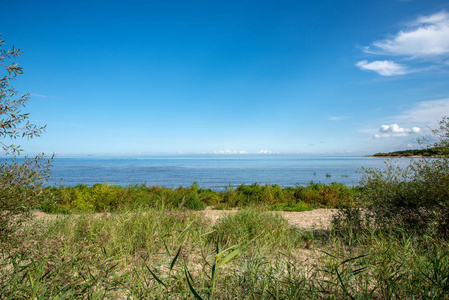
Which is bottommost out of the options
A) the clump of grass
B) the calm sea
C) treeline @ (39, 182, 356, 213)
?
the calm sea

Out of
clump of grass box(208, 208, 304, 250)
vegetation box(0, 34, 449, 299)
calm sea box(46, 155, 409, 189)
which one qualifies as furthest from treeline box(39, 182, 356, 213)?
vegetation box(0, 34, 449, 299)

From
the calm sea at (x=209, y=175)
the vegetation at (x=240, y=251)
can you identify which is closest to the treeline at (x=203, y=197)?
the calm sea at (x=209, y=175)

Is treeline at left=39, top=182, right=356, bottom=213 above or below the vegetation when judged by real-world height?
below

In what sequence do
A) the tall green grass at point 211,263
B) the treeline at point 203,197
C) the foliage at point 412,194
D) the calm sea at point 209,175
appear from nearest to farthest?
the tall green grass at point 211,263 < the foliage at point 412,194 < the treeline at point 203,197 < the calm sea at point 209,175

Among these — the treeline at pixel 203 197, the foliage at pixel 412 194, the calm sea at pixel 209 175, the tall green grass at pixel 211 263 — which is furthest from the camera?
the calm sea at pixel 209 175

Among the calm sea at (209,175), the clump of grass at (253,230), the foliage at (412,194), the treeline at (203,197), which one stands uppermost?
the foliage at (412,194)

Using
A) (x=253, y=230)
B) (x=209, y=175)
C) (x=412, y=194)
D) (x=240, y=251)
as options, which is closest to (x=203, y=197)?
(x=253, y=230)

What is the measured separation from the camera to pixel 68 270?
3.05 metres

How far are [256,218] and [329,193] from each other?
8.77 meters

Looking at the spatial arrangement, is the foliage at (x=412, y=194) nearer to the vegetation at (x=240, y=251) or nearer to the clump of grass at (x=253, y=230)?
the vegetation at (x=240, y=251)

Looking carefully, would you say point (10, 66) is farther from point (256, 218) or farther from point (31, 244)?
point (256, 218)

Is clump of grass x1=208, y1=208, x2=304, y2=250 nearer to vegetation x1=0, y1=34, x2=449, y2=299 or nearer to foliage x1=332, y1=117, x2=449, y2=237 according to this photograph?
vegetation x1=0, y1=34, x2=449, y2=299

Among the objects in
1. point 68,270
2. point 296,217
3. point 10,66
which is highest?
point 10,66

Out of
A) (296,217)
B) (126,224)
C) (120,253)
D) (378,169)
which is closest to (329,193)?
(296,217)
